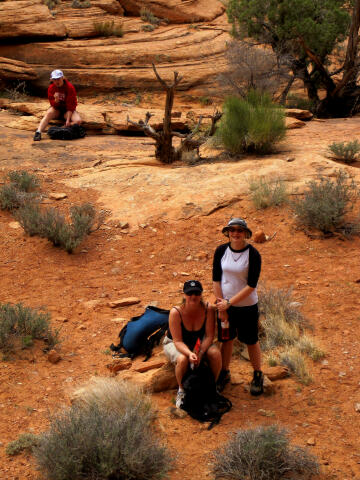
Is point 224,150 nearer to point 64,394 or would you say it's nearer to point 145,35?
point 64,394

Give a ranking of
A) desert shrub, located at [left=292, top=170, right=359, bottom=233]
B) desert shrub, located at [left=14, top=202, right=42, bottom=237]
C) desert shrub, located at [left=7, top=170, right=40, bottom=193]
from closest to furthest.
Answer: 1. desert shrub, located at [left=292, top=170, right=359, bottom=233]
2. desert shrub, located at [left=14, top=202, right=42, bottom=237]
3. desert shrub, located at [left=7, top=170, right=40, bottom=193]

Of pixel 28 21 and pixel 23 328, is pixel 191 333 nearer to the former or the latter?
pixel 23 328

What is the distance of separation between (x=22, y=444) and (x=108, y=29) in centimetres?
1758

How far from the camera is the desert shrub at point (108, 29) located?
59.8ft

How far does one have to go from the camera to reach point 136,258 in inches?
266

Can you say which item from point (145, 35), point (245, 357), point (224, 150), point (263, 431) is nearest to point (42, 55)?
point (145, 35)

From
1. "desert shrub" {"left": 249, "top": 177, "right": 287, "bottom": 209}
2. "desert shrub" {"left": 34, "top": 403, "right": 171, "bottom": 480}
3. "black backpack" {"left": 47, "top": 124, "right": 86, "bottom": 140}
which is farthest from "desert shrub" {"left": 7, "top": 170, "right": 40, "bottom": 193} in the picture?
"desert shrub" {"left": 34, "top": 403, "right": 171, "bottom": 480}

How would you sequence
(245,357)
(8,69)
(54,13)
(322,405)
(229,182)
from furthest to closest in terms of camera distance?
(54,13)
(8,69)
(229,182)
(245,357)
(322,405)

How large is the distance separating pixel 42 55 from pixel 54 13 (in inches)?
121

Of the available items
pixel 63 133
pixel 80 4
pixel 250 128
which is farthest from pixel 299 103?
pixel 80 4

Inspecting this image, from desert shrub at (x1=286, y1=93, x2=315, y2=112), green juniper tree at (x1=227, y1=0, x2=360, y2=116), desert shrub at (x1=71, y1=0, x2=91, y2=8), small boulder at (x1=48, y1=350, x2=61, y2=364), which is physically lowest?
small boulder at (x1=48, y1=350, x2=61, y2=364)

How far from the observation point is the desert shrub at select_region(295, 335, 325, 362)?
14.1ft

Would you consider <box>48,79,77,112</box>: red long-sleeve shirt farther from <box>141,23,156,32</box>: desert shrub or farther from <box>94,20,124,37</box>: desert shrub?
<box>141,23,156,32</box>: desert shrub

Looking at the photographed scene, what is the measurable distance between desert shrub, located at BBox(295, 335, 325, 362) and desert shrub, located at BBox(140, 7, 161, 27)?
1800cm
